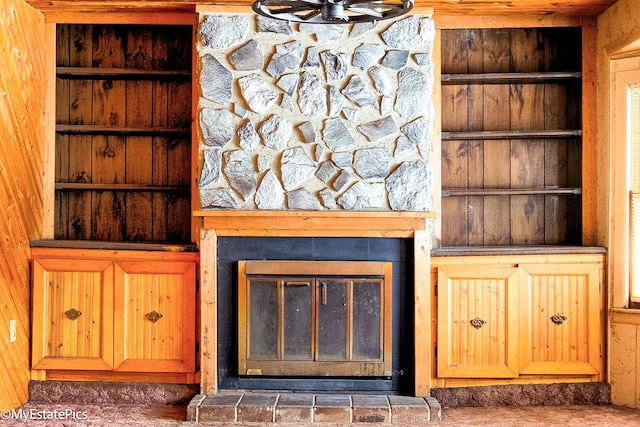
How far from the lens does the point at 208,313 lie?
381 centimetres

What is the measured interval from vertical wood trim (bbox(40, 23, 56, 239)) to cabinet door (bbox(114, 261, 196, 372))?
63 cm

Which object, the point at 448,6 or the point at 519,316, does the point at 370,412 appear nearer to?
the point at 519,316

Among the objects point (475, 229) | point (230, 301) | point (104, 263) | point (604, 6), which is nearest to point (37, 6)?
point (104, 263)

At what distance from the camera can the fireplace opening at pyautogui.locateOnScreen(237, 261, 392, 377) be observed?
3.78 metres

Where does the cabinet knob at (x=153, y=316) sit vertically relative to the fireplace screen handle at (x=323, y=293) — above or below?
below

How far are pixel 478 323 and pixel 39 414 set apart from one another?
8.33ft

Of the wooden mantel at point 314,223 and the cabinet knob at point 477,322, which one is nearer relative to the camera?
the wooden mantel at point 314,223

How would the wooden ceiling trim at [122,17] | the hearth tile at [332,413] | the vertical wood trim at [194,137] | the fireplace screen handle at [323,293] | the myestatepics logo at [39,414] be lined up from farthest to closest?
the wooden ceiling trim at [122,17]
the vertical wood trim at [194,137]
the fireplace screen handle at [323,293]
the myestatepics logo at [39,414]
the hearth tile at [332,413]

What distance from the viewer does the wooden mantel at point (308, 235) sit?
3.78m

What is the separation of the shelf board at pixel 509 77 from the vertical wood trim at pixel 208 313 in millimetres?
1773

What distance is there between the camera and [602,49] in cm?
405

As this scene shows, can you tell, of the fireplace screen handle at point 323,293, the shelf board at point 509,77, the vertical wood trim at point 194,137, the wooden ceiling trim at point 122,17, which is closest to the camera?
the fireplace screen handle at point 323,293

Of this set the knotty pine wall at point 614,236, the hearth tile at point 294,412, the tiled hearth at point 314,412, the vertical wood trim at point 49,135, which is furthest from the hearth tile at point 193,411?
the knotty pine wall at point 614,236

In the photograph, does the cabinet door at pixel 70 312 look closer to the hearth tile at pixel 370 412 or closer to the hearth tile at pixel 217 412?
the hearth tile at pixel 217 412
